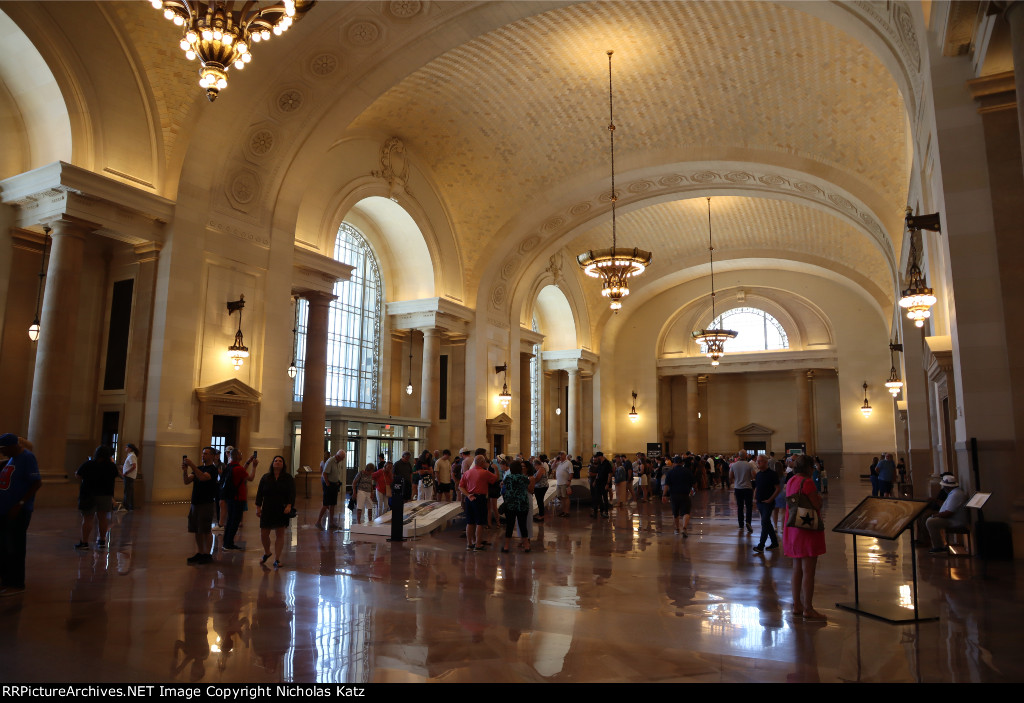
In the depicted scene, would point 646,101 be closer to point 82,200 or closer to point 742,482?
point 742,482

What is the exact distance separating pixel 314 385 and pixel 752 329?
919 inches

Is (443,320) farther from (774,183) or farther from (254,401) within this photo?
(774,183)

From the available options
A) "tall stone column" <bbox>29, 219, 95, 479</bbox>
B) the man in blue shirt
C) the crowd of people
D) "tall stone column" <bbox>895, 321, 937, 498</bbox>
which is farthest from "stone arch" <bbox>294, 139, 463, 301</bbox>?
the man in blue shirt

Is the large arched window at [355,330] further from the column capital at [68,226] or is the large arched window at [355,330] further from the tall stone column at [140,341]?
the column capital at [68,226]

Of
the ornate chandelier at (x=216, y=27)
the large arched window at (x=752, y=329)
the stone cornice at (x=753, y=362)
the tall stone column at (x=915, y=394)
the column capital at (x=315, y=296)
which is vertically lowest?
the tall stone column at (x=915, y=394)

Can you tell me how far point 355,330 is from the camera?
2100 cm

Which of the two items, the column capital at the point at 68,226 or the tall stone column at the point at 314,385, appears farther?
the tall stone column at the point at 314,385

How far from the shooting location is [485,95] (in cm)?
1739

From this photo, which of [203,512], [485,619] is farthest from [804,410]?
[485,619]

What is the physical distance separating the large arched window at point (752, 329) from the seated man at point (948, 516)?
24.7m

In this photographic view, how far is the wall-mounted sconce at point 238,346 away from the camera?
1431 cm

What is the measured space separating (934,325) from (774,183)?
9718 mm

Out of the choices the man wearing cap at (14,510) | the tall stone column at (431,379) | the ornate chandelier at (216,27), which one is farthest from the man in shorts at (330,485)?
the tall stone column at (431,379)

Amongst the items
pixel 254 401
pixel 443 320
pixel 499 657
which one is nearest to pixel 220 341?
pixel 254 401
